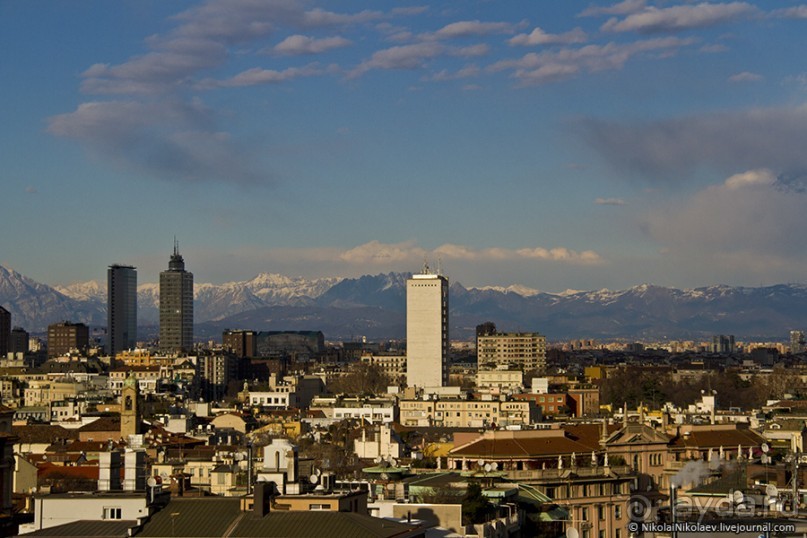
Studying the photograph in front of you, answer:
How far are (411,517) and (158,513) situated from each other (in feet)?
27.3

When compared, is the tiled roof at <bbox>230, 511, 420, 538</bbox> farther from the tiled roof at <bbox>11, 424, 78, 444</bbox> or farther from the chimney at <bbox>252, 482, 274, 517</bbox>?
the tiled roof at <bbox>11, 424, 78, 444</bbox>

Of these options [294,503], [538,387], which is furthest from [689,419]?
[294,503]

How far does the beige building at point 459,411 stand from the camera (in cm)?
15700

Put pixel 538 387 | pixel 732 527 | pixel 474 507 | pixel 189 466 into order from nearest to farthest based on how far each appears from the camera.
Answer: pixel 732 527 < pixel 474 507 < pixel 189 466 < pixel 538 387

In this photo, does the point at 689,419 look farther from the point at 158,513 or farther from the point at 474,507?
the point at 158,513

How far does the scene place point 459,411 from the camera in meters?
164

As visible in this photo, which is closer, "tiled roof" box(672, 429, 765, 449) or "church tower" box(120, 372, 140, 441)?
"tiled roof" box(672, 429, 765, 449)

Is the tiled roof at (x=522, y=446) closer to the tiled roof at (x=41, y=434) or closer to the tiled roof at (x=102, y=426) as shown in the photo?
the tiled roof at (x=41, y=434)

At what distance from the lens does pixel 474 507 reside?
54094mm

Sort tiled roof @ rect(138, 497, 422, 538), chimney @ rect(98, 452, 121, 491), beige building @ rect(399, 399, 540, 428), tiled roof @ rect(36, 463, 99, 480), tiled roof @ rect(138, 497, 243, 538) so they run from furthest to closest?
1. beige building @ rect(399, 399, 540, 428)
2. tiled roof @ rect(36, 463, 99, 480)
3. chimney @ rect(98, 452, 121, 491)
4. tiled roof @ rect(138, 497, 243, 538)
5. tiled roof @ rect(138, 497, 422, 538)

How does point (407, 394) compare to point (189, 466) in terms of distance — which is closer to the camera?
point (189, 466)

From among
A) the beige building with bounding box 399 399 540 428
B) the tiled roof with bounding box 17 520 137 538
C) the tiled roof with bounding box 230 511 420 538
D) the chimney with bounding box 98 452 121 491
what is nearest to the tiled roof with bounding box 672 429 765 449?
the chimney with bounding box 98 452 121 491

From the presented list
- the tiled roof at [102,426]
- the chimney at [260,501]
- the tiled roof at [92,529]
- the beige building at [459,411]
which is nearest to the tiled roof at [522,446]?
the tiled roof at [92,529]

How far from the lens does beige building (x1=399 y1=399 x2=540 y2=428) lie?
515 ft
